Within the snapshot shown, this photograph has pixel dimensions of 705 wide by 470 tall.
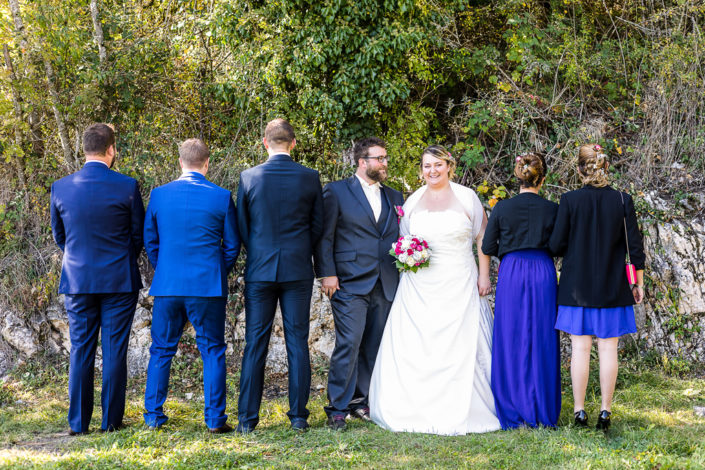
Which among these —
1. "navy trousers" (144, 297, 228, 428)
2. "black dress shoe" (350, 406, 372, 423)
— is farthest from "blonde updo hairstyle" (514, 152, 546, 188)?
"navy trousers" (144, 297, 228, 428)

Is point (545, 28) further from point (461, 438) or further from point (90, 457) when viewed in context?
point (90, 457)

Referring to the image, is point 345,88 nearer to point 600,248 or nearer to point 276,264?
point 276,264

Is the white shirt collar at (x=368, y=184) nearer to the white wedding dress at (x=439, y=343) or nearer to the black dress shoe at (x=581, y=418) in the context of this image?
the white wedding dress at (x=439, y=343)

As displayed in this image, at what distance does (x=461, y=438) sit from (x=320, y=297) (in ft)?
9.39

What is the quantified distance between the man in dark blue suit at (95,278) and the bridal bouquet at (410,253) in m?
2.02

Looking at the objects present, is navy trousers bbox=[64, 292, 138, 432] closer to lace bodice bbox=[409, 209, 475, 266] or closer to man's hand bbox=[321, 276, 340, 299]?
man's hand bbox=[321, 276, 340, 299]

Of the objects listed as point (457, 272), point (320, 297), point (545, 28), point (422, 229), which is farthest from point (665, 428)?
point (545, 28)

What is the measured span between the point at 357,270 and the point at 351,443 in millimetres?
1347

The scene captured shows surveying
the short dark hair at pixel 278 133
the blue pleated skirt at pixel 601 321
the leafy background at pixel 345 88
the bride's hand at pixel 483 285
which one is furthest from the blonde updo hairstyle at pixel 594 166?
the leafy background at pixel 345 88

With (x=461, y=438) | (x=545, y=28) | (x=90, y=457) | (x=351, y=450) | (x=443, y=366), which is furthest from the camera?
(x=545, y=28)

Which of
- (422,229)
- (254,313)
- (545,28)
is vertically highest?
(545,28)

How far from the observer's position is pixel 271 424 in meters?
4.83

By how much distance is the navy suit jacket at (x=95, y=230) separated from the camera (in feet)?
14.8

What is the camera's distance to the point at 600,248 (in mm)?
4465
